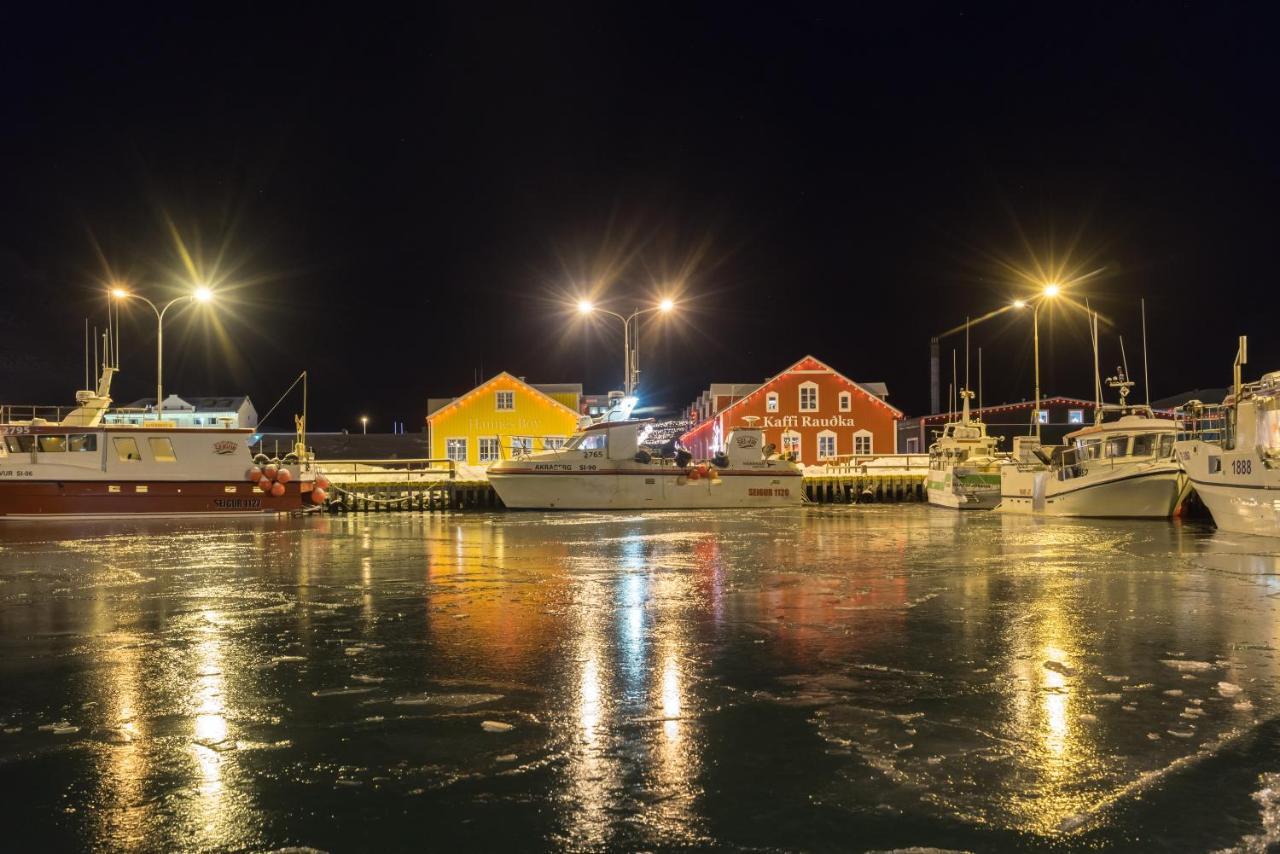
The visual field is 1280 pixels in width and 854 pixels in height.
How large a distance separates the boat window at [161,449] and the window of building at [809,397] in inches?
1256

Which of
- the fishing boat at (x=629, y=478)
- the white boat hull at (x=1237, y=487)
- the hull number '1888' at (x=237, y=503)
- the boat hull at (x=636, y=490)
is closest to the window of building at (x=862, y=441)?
the fishing boat at (x=629, y=478)

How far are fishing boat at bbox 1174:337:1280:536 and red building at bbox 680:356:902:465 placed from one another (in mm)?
30259

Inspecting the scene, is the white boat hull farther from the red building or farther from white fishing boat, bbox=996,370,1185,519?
the red building

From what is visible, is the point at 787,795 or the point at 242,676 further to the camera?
the point at 242,676

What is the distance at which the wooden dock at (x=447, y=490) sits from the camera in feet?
109

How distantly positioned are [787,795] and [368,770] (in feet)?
6.43

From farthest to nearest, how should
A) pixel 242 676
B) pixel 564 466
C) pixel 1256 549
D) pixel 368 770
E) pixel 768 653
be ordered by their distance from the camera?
1. pixel 564 466
2. pixel 1256 549
3. pixel 768 653
4. pixel 242 676
5. pixel 368 770

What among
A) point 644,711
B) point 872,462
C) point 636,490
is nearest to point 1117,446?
point 636,490

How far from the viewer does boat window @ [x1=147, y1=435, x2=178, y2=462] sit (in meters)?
28.5

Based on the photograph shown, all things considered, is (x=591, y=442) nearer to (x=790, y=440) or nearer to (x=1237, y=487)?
(x=1237, y=487)

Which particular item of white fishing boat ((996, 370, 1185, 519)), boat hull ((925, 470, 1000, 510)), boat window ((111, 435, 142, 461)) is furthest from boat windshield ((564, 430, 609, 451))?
boat window ((111, 435, 142, 461))

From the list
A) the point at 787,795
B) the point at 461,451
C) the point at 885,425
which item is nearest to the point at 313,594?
the point at 787,795

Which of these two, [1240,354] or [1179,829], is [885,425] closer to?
[1240,354]

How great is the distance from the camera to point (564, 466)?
3097cm
